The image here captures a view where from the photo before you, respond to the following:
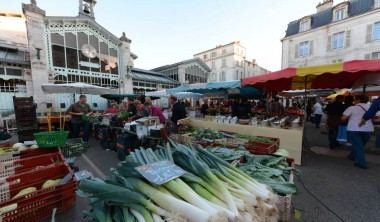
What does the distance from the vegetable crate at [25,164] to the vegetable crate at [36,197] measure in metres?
0.35

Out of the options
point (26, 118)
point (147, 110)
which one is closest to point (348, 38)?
point (147, 110)

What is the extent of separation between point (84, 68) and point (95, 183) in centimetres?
1392

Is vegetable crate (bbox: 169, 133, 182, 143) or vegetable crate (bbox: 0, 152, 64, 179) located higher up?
vegetable crate (bbox: 169, 133, 182, 143)

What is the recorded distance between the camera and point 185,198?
1.26m

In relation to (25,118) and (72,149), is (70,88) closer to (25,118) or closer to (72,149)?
(25,118)

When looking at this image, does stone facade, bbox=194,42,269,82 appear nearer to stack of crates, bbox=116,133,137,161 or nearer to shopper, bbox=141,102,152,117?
shopper, bbox=141,102,152,117

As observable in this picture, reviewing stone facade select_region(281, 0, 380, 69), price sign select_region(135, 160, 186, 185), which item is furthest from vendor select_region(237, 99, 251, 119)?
stone facade select_region(281, 0, 380, 69)

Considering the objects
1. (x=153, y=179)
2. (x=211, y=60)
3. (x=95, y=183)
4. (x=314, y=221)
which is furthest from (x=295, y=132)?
(x=211, y=60)

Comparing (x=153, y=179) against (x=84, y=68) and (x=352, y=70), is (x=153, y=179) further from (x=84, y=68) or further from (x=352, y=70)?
(x=84, y=68)

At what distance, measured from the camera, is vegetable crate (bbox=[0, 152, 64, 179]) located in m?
2.77

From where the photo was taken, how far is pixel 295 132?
14.9 ft

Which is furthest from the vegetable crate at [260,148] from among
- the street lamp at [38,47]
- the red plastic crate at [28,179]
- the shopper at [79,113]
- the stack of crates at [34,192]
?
the street lamp at [38,47]

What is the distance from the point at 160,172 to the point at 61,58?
13940mm

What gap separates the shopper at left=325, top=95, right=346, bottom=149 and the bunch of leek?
643 centimetres
